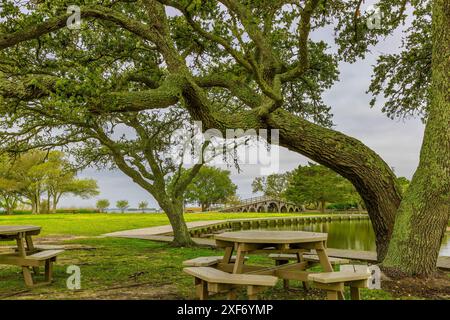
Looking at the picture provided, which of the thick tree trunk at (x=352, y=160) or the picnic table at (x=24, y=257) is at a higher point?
the thick tree trunk at (x=352, y=160)

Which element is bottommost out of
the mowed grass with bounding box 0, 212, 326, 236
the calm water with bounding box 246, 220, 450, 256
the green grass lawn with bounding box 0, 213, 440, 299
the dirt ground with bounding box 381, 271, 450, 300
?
the calm water with bounding box 246, 220, 450, 256

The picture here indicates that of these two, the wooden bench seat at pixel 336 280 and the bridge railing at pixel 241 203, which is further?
the bridge railing at pixel 241 203

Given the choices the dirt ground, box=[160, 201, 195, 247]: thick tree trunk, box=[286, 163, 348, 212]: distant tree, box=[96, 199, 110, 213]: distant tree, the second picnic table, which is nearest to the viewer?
the second picnic table

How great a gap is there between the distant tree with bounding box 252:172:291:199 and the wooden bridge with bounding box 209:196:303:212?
1864 mm

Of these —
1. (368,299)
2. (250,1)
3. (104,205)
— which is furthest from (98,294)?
(104,205)

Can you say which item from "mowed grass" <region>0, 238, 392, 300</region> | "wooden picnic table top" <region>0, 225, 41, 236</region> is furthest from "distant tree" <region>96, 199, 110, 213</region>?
"wooden picnic table top" <region>0, 225, 41, 236</region>

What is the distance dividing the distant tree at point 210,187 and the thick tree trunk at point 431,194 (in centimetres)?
5159

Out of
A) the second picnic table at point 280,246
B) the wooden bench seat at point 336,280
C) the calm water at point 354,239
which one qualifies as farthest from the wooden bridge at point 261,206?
the wooden bench seat at point 336,280

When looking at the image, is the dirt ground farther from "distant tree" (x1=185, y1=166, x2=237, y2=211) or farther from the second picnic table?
"distant tree" (x1=185, y1=166, x2=237, y2=211)

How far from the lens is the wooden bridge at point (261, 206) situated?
209ft

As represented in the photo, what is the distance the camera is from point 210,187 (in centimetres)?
5953

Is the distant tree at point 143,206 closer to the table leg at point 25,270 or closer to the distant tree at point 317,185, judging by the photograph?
the distant tree at point 317,185

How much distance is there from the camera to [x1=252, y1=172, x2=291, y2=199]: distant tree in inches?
2781

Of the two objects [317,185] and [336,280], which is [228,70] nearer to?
[336,280]
